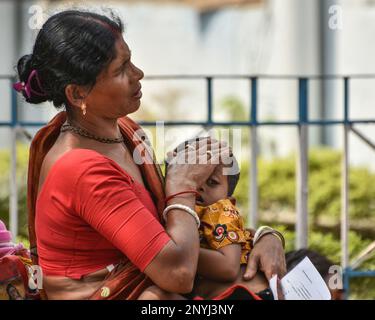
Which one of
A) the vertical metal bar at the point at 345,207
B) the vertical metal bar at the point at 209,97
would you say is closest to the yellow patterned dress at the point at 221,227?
the vertical metal bar at the point at 209,97

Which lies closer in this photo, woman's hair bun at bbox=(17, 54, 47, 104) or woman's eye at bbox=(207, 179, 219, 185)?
woman's hair bun at bbox=(17, 54, 47, 104)

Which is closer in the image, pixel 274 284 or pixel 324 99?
pixel 274 284

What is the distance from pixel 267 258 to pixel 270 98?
1206 centimetres

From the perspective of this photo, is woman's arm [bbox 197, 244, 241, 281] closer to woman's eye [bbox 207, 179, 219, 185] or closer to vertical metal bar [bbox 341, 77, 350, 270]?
woman's eye [bbox 207, 179, 219, 185]

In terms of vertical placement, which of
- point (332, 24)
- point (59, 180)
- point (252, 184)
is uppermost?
point (332, 24)

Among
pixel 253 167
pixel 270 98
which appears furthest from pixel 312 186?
pixel 270 98

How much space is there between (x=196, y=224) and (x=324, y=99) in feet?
32.9

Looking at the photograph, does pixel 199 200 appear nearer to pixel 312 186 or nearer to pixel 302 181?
pixel 302 181

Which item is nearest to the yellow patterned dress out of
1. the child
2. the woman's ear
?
the child

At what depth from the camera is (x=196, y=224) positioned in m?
2.28

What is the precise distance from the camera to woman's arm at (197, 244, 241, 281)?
235 cm

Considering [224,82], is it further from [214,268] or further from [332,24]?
[214,268]

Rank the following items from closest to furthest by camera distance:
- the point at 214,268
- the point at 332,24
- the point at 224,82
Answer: the point at 214,268
the point at 332,24
the point at 224,82
